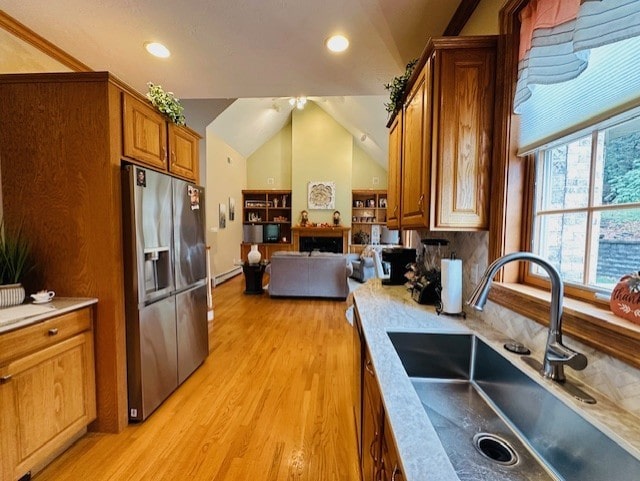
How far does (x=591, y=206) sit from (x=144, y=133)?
8.16ft

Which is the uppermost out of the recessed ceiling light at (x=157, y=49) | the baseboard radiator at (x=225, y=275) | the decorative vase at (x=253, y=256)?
the recessed ceiling light at (x=157, y=49)

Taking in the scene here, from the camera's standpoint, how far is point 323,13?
1816 millimetres

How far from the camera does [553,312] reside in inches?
34.9

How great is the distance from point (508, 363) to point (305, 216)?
783 cm

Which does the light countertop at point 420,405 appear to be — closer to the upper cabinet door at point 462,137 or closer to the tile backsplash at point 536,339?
the tile backsplash at point 536,339

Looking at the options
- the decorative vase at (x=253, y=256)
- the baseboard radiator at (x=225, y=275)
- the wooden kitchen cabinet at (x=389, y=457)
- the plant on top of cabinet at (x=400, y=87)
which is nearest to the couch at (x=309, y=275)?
the decorative vase at (x=253, y=256)

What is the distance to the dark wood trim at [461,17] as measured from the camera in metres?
1.68

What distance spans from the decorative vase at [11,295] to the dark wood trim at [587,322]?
2.52 m

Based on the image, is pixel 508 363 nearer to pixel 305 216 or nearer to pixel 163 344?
pixel 163 344

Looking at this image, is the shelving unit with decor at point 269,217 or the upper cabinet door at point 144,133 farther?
the shelving unit with decor at point 269,217

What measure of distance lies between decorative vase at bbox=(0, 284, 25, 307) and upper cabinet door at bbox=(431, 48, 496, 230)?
227 cm

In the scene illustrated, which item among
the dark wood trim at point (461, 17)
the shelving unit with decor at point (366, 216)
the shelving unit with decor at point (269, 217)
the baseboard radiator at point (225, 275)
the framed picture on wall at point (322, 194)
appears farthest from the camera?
the shelving unit with decor at point (366, 216)

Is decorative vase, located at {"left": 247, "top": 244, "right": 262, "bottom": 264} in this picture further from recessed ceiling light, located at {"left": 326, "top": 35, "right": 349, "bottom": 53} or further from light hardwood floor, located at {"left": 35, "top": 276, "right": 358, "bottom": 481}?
recessed ceiling light, located at {"left": 326, "top": 35, "right": 349, "bottom": 53}

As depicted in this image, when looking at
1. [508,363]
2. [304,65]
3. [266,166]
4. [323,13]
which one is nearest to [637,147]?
[508,363]
